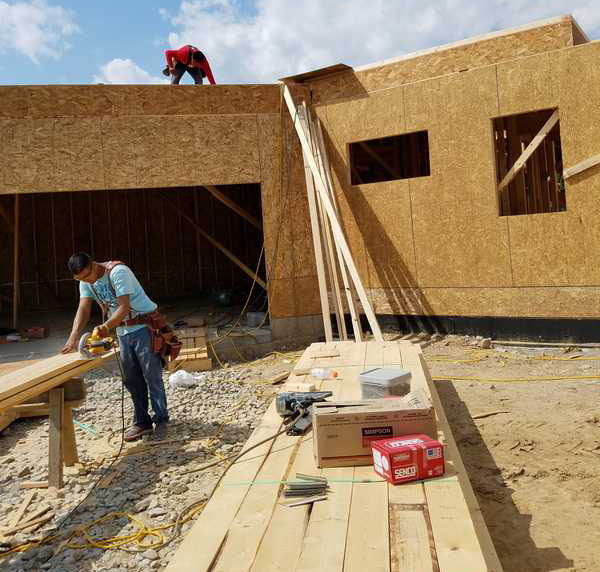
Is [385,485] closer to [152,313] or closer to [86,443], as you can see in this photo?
[152,313]

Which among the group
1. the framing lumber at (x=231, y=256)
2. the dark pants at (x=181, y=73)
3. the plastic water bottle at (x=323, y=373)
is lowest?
the plastic water bottle at (x=323, y=373)

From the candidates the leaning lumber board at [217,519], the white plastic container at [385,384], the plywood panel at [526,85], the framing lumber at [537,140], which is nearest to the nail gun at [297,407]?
the leaning lumber board at [217,519]

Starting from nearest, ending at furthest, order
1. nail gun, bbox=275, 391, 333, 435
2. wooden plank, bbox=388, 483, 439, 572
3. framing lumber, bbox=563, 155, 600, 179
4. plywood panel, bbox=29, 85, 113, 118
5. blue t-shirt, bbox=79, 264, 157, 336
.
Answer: wooden plank, bbox=388, 483, 439, 572
nail gun, bbox=275, 391, 333, 435
blue t-shirt, bbox=79, 264, 157, 336
framing lumber, bbox=563, 155, 600, 179
plywood panel, bbox=29, 85, 113, 118

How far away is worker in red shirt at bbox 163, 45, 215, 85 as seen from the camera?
9734mm

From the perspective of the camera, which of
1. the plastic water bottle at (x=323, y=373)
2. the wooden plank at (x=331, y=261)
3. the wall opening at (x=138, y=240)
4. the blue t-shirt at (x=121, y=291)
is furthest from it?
the wall opening at (x=138, y=240)

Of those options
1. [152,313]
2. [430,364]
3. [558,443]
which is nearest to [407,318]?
[430,364]

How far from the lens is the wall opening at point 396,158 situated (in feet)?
38.4

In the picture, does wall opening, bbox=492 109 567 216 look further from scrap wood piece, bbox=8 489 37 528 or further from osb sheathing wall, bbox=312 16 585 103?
scrap wood piece, bbox=8 489 37 528

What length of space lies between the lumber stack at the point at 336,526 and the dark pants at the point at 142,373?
79.5 inches

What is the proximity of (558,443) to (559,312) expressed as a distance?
3518 mm

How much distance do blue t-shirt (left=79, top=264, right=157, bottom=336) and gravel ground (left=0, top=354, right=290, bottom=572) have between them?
3.70 ft

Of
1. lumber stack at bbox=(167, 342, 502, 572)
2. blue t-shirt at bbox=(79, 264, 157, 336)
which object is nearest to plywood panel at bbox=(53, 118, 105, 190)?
blue t-shirt at bbox=(79, 264, 157, 336)

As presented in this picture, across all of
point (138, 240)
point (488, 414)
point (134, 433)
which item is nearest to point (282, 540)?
Result: point (134, 433)

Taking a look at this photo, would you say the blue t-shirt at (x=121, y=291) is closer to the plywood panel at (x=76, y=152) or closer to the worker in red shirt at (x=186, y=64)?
the plywood panel at (x=76, y=152)
